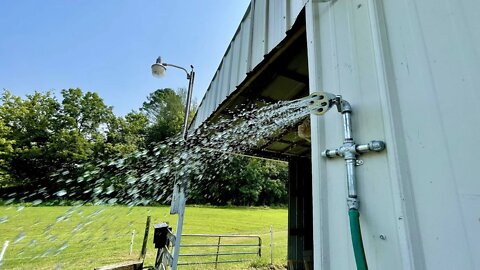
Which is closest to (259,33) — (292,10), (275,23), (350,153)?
(275,23)

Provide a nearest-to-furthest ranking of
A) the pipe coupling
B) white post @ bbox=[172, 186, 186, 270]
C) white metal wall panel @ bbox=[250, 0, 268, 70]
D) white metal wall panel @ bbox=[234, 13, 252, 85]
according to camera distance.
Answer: the pipe coupling < white metal wall panel @ bbox=[250, 0, 268, 70] < white metal wall panel @ bbox=[234, 13, 252, 85] < white post @ bbox=[172, 186, 186, 270]

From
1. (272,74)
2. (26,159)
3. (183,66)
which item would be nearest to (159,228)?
(183,66)

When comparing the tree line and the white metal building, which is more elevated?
the tree line

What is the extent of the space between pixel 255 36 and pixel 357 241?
135 centimetres

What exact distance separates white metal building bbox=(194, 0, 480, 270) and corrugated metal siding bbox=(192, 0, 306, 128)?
24cm

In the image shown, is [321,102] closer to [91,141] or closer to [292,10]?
[292,10]

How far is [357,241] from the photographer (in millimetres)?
531

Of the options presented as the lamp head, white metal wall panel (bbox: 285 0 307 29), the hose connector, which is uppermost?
the lamp head

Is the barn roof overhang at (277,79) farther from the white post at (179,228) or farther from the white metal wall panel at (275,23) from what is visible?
the white post at (179,228)

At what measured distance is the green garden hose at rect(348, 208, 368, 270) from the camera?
51cm

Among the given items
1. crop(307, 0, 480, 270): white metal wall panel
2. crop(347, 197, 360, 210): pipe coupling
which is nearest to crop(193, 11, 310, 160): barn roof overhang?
crop(307, 0, 480, 270): white metal wall panel

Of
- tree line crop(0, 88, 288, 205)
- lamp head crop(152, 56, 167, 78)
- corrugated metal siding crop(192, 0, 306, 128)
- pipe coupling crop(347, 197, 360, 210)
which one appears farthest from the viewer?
tree line crop(0, 88, 288, 205)

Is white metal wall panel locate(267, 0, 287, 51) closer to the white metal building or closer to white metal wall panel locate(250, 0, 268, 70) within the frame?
white metal wall panel locate(250, 0, 268, 70)

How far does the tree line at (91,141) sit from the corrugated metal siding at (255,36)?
39.7 feet
